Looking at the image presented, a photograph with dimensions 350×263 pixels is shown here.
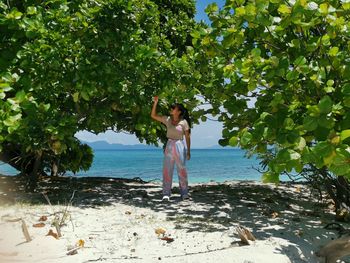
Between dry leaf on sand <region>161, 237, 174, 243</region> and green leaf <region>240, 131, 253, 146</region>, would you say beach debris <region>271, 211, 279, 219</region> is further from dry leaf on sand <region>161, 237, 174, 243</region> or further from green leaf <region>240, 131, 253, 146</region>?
green leaf <region>240, 131, 253, 146</region>

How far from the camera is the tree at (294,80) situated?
325cm

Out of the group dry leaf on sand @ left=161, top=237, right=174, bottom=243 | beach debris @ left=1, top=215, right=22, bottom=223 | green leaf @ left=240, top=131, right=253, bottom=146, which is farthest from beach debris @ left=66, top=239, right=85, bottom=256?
green leaf @ left=240, top=131, right=253, bottom=146

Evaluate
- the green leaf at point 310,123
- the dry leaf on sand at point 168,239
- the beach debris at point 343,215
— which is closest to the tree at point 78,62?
the dry leaf on sand at point 168,239

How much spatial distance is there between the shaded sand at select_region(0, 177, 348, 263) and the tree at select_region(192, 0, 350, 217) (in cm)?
164

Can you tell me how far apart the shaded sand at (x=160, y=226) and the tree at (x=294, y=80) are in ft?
5.37

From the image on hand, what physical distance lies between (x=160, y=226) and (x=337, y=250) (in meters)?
2.57

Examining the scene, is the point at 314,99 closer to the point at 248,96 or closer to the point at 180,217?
the point at 248,96

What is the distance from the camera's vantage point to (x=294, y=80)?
429 centimetres

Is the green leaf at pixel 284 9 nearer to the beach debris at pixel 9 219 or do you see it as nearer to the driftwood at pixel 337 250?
the driftwood at pixel 337 250

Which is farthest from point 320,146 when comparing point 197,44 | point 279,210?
point 279,210

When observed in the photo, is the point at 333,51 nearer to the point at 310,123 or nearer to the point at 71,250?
the point at 310,123

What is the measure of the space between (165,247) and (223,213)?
2.54 metres

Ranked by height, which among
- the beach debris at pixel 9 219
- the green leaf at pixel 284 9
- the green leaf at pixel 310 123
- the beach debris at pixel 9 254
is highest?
the green leaf at pixel 284 9

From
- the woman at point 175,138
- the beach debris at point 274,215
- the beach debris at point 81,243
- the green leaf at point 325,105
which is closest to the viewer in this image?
the green leaf at point 325,105
